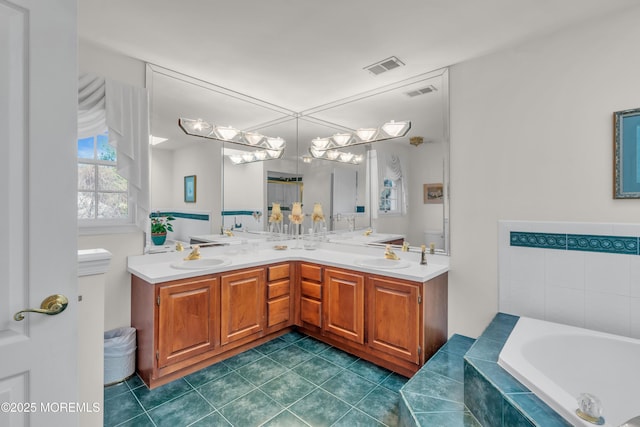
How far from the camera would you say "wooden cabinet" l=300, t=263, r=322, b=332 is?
2900mm

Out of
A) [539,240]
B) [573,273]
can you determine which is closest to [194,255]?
[539,240]

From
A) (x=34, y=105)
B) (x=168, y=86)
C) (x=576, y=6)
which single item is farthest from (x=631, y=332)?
(x=168, y=86)

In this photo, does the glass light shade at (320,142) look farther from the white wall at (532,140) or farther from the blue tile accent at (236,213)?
the white wall at (532,140)

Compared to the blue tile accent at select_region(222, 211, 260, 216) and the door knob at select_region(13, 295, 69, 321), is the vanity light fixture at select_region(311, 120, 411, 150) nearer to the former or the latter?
the blue tile accent at select_region(222, 211, 260, 216)

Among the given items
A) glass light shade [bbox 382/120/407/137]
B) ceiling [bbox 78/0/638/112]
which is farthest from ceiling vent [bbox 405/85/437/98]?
glass light shade [bbox 382/120/407/137]

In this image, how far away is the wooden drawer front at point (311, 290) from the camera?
2908mm

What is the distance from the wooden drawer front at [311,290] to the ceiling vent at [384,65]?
2042 mm

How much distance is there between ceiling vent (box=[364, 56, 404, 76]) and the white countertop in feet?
5.52

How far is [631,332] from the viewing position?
189cm

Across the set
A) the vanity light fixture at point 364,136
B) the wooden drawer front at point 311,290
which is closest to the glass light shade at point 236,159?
the vanity light fixture at point 364,136

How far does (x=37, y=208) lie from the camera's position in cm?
97

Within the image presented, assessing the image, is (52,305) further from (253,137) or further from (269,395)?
(253,137)

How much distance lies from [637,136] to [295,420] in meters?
2.76

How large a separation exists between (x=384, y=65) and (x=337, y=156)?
1120mm
